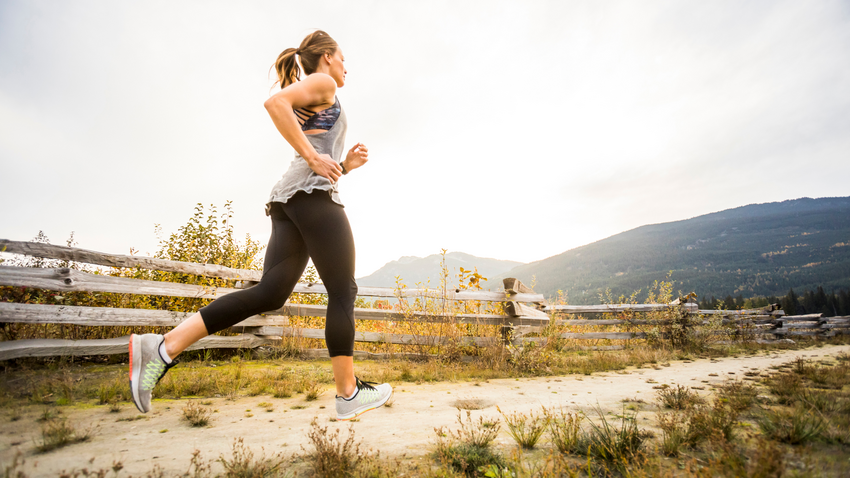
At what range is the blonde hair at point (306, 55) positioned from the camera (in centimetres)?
209

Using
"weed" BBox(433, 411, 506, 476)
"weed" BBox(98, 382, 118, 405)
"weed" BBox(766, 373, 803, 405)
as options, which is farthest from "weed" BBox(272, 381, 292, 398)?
"weed" BBox(766, 373, 803, 405)

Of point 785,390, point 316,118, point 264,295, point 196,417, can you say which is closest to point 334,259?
point 264,295

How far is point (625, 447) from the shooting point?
1.66 metres

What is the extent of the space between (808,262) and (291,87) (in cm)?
25466

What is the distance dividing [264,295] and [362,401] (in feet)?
2.68

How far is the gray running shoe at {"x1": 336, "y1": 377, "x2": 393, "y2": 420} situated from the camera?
76.2 inches

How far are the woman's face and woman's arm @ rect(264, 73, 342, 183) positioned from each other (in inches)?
8.6

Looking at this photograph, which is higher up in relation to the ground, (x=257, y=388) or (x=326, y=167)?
(x=326, y=167)

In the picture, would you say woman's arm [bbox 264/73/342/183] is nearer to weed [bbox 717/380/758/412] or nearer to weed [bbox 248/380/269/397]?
weed [bbox 248/380/269/397]

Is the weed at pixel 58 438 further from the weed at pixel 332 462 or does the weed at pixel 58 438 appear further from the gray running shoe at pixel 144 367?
the weed at pixel 332 462

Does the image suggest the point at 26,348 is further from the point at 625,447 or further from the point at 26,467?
the point at 625,447

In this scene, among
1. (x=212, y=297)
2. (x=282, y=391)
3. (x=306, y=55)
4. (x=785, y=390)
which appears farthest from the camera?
(x=212, y=297)

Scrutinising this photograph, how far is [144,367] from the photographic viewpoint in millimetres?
1717

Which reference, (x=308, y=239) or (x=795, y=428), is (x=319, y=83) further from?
(x=795, y=428)
